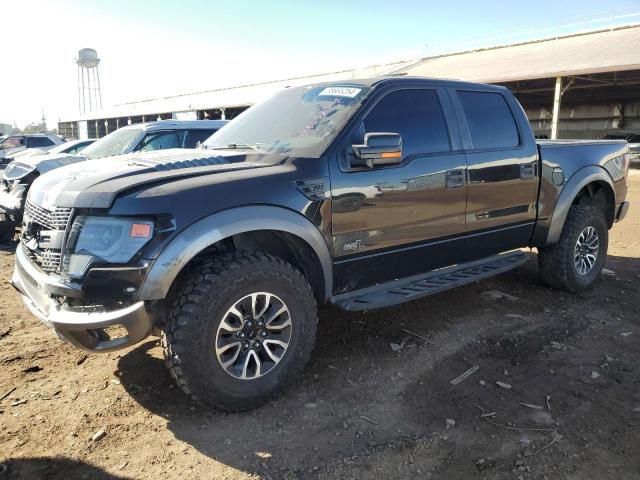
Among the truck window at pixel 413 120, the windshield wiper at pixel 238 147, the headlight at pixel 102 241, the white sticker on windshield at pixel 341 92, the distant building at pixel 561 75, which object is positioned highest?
the distant building at pixel 561 75

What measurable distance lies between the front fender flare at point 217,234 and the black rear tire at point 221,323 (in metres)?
0.15

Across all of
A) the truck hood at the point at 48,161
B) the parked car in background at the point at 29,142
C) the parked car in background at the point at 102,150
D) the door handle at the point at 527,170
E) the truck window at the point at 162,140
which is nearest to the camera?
the door handle at the point at 527,170

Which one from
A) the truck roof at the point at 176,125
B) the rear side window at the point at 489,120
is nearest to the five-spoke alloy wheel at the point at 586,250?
the rear side window at the point at 489,120

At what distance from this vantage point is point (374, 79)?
3.90 metres

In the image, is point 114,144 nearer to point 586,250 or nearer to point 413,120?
point 413,120

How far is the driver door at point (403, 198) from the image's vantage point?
340 cm

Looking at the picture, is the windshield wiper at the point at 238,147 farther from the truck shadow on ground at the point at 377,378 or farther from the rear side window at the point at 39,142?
the rear side window at the point at 39,142

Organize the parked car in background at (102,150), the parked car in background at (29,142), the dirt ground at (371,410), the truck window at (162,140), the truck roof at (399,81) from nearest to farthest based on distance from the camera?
the dirt ground at (371,410) < the truck roof at (399,81) < the parked car in background at (102,150) < the truck window at (162,140) < the parked car in background at (29,142)

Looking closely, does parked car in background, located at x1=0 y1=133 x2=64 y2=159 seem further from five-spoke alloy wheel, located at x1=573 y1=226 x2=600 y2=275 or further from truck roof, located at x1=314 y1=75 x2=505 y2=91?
five-spoke alloy wheel, located at x1=573 y1=226 x2=600 y2=275

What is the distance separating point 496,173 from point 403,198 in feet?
3.81

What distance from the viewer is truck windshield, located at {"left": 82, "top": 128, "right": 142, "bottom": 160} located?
8.06 meters

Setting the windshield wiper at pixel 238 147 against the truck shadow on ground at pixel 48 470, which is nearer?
the truck shadow on ground at pixel 48 470

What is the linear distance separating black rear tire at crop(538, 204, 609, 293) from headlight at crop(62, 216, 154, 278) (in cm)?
A: 401

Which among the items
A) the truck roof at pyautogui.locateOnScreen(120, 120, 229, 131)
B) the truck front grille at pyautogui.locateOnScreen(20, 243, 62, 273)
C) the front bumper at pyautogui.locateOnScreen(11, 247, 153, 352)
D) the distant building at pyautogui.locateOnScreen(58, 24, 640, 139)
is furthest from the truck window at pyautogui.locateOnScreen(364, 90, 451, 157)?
the distant building at pyautogui.locateOnScreen(58, 24, 640, 139)
